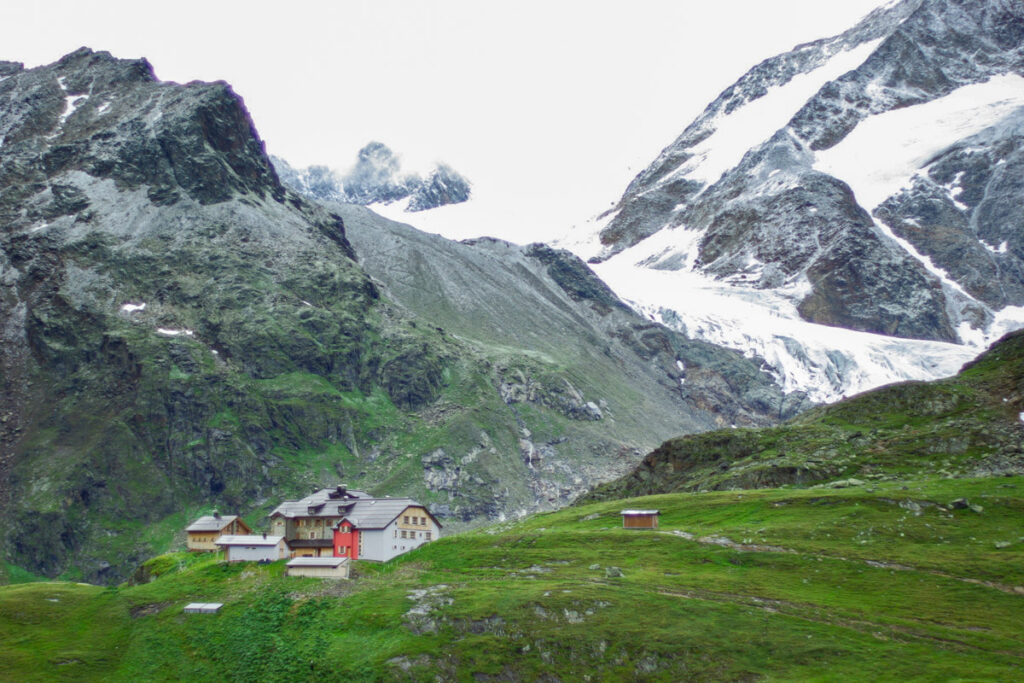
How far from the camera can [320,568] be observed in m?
72.9

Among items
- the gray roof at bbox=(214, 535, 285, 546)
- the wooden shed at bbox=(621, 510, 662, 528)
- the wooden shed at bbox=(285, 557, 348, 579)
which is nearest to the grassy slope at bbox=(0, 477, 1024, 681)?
the wooden shed at bbox=(621, 510, 662, 528)

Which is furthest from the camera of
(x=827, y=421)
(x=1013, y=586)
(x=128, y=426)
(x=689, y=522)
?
(x=128, y=426)

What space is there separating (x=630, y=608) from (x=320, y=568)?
28688 millimetres

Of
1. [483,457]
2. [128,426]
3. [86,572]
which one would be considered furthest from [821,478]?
[128,426]

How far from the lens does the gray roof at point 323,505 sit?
281 feet

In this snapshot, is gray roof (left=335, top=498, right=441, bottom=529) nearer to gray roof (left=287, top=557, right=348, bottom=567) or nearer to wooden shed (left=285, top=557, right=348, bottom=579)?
gray roof (left=287, top=557, right=348, bottom=567)

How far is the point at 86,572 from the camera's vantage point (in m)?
146

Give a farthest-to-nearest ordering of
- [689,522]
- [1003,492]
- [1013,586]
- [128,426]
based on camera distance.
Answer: [128,426], [689,522], [1003,492], [1013,586]

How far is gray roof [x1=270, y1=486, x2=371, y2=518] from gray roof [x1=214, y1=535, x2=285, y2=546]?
5.63 metres

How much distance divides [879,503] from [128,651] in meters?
61.4

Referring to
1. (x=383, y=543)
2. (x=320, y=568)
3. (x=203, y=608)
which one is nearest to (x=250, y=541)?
(x=320, y=568)

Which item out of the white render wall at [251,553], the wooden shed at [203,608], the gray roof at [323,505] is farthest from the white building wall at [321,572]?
the gray roof at [323,505]

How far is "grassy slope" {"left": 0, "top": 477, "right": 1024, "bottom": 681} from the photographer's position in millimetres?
51719

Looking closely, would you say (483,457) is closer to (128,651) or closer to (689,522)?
(689,522)
